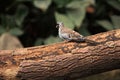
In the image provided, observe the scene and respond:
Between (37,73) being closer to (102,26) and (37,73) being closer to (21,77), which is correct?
(21,77)

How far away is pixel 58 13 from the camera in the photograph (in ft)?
19.3

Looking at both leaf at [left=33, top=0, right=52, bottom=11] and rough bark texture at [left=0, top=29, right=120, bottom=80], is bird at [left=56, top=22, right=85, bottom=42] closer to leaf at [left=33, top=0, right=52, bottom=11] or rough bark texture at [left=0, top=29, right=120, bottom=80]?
rough bark texture at [left=0, top=29, right=120, bottom=80]

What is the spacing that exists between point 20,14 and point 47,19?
0.51 m

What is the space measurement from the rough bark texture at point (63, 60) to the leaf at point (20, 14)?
256cm

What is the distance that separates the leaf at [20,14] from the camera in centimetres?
627

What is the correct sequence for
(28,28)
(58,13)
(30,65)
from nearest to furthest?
(30,65)
(58,13)
(28,28)

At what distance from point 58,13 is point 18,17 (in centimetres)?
81

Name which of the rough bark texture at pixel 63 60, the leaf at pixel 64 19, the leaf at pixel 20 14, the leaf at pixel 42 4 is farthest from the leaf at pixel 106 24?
the rough bark texture at pixel 63 60

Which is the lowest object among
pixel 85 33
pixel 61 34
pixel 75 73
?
pixel 75 73

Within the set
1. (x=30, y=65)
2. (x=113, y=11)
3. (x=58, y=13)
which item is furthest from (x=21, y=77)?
(x=113, y=11)

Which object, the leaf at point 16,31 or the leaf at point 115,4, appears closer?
the leaf at point 16,31

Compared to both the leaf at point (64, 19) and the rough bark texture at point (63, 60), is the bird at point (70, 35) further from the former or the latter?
the leaf at point (64, 19)

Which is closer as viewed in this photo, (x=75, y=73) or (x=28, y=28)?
(x=75, y=73)

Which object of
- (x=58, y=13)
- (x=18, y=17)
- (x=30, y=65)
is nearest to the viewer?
(x=30, y=65)
